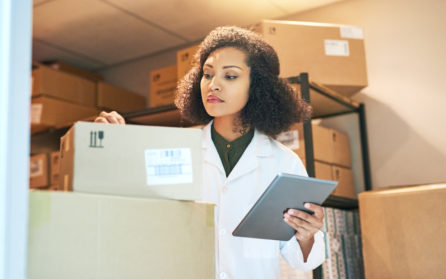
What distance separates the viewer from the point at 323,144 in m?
2.50

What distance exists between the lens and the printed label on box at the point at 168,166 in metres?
0.96


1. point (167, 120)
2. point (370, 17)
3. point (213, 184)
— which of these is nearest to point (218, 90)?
point (213, 184)

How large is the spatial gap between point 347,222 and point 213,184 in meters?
1.05

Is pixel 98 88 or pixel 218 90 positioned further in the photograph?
pixel 98 88

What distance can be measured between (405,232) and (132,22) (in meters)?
1.95

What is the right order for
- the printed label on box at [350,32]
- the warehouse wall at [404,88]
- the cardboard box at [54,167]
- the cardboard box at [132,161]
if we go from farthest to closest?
the cardboard box at [54,167] < the warehouse wall at [404,88] < the printed label on box at [350,32] < the cardboard box at [132,161]

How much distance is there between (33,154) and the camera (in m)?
3.62

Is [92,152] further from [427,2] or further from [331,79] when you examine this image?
[427,2]

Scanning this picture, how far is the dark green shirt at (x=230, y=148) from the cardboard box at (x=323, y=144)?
0.44 meters

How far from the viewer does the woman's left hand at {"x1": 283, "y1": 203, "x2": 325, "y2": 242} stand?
134 centimetres

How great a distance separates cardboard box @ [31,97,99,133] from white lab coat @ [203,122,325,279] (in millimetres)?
1752

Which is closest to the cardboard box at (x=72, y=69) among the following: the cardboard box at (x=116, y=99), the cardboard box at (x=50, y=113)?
the cardboard box at (x=116, y=99)

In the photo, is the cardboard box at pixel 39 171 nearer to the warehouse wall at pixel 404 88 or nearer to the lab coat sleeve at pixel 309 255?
the warehouse wall at pixel 404 88

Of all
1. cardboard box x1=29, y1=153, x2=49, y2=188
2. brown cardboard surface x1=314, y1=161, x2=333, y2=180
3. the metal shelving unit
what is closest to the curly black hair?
the metal shelving unit
